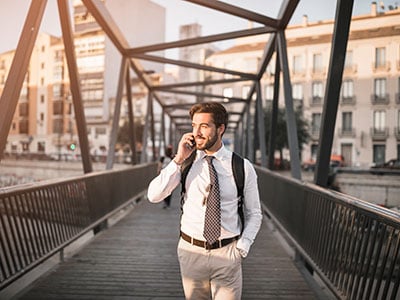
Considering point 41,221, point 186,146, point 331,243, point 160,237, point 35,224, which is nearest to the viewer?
point 186,146

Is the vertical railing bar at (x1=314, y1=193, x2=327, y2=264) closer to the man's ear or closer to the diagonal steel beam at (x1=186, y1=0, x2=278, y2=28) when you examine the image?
the man's ear

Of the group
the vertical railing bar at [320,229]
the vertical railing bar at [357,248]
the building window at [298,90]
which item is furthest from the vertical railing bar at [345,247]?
the building window at [298,90]

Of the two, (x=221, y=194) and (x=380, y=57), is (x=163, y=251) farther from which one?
(x=221, y=194)

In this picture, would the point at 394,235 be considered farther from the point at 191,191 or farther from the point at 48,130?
the point at 48,130

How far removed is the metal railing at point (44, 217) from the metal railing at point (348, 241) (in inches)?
104

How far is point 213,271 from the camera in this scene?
214cm

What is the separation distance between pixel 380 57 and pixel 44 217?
3.91m

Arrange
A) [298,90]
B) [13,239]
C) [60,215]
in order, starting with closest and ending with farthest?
[13,239] → [60,215] → [298,90]

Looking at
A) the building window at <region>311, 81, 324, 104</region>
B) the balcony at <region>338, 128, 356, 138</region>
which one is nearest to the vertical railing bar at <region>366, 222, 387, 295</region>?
the balcony at <region>338, 128, 356, 138</region>

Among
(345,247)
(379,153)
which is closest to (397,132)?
(379,153)

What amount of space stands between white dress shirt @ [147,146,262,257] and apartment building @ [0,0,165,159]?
276 cm

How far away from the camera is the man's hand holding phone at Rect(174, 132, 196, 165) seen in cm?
207

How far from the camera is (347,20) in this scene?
13.9 ft

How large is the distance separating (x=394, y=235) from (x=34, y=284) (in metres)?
3.21
